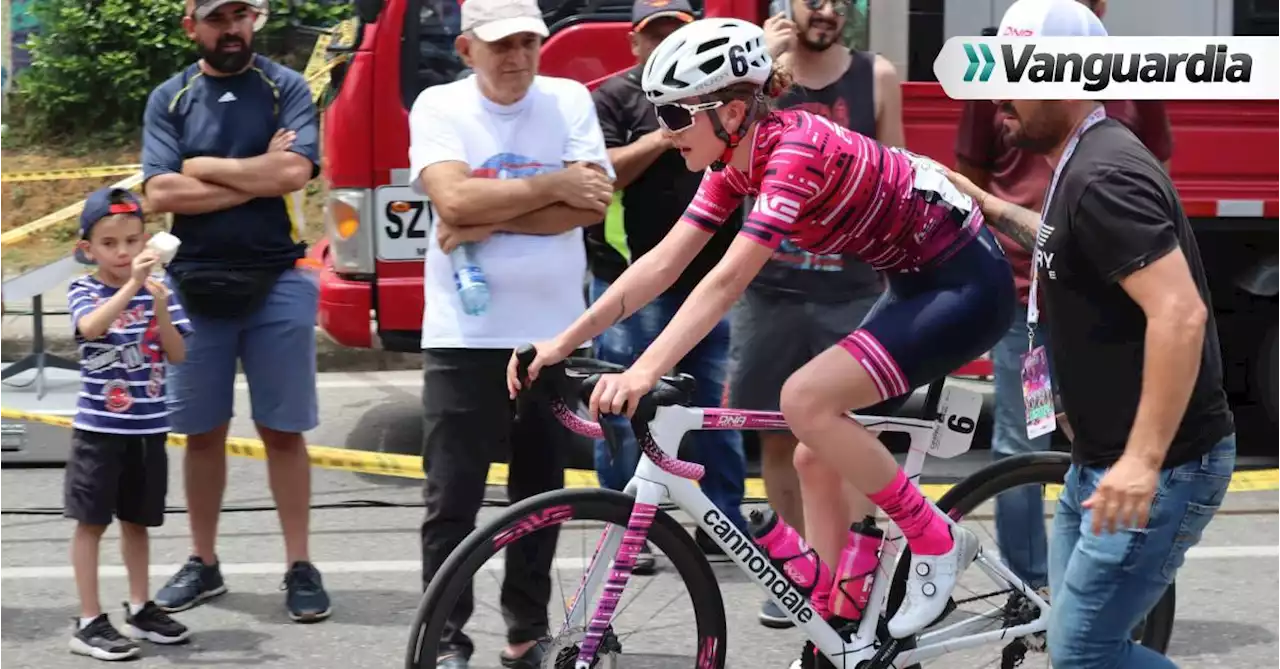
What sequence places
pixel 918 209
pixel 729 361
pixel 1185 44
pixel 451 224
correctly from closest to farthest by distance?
pixel 918 209
pixel 451 224
pixel 729 361
pixel 1185 44

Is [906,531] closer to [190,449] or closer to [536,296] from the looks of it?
[536,296]

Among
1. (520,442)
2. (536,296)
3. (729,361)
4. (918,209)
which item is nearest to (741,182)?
(918,209)

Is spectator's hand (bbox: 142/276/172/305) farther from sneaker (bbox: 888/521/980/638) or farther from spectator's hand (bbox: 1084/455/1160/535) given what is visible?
spectator's hand (bbox: 1084/455/1160/535)

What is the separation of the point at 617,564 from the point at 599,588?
72 millimetres

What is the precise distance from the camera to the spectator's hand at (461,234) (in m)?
4.66

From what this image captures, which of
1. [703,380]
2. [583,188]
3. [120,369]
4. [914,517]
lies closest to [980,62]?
[703,380]

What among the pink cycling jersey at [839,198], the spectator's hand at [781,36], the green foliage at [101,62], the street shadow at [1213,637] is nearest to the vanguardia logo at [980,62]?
the spectator's hand at [781,36]

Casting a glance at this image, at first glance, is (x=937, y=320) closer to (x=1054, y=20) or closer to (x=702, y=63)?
(x=702, y=63)

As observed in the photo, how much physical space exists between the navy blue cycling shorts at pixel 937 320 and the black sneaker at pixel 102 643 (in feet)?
7.44

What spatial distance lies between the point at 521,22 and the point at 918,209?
121 cm

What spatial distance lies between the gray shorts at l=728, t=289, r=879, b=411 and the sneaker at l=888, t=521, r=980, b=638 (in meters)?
1.40

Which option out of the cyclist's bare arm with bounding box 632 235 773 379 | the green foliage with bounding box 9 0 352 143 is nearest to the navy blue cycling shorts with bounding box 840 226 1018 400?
the cyclist's bare arm with bounding box 632 235 773 379

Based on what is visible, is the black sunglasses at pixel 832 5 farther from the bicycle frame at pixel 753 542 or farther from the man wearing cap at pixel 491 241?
the bicycle frame at pixel 753 542

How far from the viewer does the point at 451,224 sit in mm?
4645
